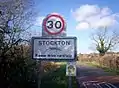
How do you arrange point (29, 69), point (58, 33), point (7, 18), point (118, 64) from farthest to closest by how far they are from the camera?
point (118, 64), point (29, 69), point (7, 18), point (58, 33)

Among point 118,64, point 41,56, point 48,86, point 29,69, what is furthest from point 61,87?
point 118,64

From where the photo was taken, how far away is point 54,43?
904cm

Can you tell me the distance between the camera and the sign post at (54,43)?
8680mm

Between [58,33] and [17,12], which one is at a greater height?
[17,12]

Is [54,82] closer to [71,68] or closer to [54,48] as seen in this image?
[71,68]

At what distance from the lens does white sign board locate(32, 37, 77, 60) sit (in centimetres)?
896

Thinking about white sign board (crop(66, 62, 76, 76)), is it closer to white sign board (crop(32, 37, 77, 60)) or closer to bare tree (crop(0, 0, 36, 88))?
white sign board (crop(32, 37, 77, 60))

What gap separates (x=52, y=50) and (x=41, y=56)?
0.35m

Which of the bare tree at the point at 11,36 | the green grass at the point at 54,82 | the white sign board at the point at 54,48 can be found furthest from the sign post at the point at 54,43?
the green grass at the point at 54,82

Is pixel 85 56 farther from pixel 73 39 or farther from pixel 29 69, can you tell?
pixel 73 39

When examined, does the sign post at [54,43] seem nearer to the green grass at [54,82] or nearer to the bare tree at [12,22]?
the bare tree at [12,22]

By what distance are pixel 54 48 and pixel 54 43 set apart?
0.45 feet

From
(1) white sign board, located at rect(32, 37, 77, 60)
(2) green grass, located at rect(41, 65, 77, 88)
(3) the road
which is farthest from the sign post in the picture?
(3) the road

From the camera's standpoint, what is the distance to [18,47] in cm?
1623
